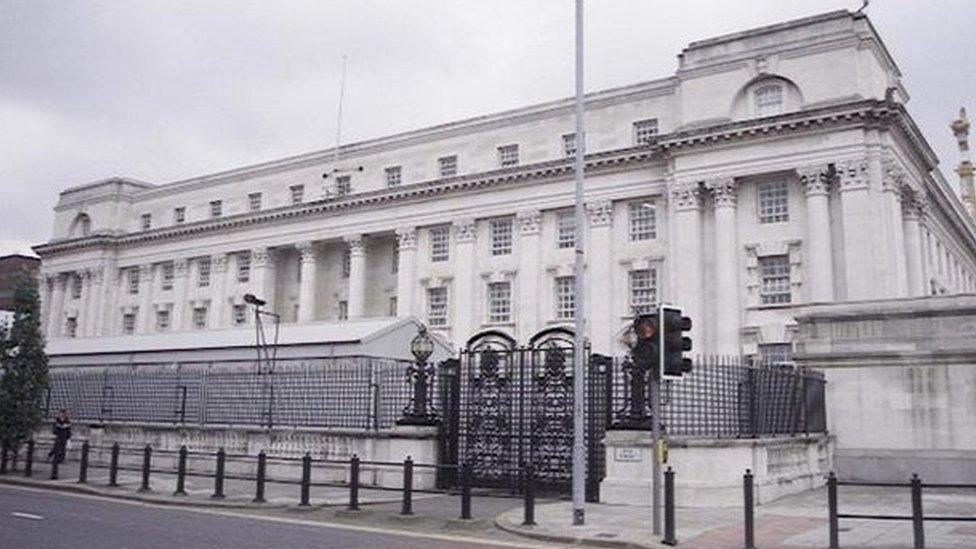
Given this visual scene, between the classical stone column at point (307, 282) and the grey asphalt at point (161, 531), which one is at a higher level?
the classical stone column at point (307, 282)

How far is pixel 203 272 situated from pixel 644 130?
3773 centimetres

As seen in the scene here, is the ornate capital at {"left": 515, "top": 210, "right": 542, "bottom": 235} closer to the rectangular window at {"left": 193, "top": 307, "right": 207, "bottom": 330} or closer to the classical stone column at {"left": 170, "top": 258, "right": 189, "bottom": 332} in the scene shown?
the rectangular window at {"left": 193, "top": 307, "right": 207, "bottom": 330}

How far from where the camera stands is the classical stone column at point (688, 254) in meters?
45.0

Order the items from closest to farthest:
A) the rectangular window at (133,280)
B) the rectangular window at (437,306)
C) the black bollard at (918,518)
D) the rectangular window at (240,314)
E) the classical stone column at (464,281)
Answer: the black bollard at (918,518) → the classical stone column at (464,281) → the rectangular window at (437,306) → the rectangular window at (240,314) → the rectangular window at (133,280)

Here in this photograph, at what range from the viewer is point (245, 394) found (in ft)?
84.6

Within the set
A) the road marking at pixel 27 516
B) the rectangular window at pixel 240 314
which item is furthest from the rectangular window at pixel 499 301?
the road marking at pixel 27 516

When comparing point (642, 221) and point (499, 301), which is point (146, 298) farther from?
point (642, 221)

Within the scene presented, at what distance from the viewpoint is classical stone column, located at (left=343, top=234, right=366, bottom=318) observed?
6081 centimetres

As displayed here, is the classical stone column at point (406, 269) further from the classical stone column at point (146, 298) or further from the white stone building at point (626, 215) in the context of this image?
the classical stone column at point (146, 298)

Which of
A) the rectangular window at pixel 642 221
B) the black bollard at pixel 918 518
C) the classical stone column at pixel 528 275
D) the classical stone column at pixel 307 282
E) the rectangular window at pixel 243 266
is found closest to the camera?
the black bollard at pixel 918 518

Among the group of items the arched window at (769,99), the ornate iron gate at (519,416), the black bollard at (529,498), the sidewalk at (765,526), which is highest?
the arched window at (769,99)

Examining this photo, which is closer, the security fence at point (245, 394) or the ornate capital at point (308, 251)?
the security fence at point (245, 394)

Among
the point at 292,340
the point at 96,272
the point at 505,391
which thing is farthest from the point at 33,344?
the point at 96,272

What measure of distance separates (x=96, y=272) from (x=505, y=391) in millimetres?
64748
